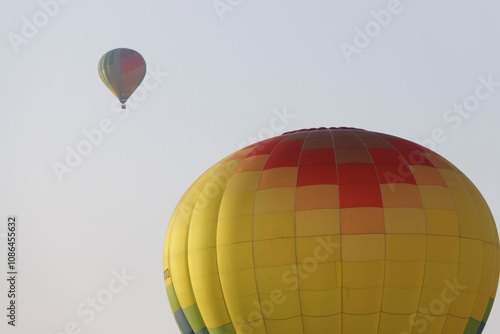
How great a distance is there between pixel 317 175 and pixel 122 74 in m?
16.4

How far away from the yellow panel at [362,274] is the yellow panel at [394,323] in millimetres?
714

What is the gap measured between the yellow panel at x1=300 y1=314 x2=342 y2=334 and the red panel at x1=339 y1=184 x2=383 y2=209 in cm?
213

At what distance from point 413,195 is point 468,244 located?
1461 millimetres

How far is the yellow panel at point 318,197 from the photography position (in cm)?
2669

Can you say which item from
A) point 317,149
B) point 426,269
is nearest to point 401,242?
point 426,269

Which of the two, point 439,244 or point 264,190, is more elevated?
point 264,190

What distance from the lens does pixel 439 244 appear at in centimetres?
2677

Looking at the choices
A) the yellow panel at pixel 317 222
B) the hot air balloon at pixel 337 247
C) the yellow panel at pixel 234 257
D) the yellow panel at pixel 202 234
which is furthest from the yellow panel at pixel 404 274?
the yellow panel at pixel 202 234

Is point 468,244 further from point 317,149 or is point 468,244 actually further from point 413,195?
point 317,149

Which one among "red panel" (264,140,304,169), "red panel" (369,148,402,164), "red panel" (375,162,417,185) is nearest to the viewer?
"red panel" (375,162,417,185)

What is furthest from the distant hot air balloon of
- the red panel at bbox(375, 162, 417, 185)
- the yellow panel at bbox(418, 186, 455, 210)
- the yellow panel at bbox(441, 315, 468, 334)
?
the yellow panel at bbox(441, 315, 468, 334)

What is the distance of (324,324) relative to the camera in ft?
86.8

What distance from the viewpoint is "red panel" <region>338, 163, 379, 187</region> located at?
27062mm

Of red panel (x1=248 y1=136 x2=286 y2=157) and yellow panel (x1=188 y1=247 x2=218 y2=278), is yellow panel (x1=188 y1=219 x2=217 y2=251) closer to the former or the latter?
yellow panel (x1=188 y1=247 x2=218 y2=278)
